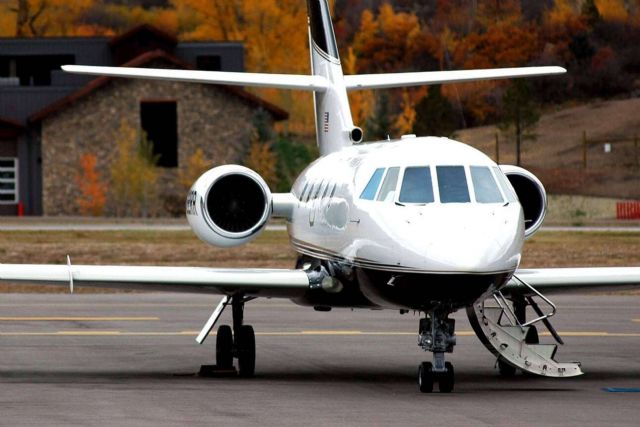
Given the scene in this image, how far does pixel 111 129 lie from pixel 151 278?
153 ft

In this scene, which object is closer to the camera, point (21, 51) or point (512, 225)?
point (512, 225)

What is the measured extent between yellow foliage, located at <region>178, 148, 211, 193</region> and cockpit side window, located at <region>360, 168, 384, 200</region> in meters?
45.1

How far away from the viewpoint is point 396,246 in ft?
49.3

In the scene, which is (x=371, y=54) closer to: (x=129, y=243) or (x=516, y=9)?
(x=516, y=9)

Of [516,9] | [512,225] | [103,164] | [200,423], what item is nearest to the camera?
[200,423]

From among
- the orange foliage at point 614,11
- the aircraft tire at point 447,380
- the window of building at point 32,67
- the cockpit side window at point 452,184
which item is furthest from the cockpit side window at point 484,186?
the orange foliage at point 614,11

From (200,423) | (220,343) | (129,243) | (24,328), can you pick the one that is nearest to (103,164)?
(129,243)

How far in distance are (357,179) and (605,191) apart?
167 feet

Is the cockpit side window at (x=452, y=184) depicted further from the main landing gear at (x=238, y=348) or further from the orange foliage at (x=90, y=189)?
the orange foliage at (x=90, y=189)

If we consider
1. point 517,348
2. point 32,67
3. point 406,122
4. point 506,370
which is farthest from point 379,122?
point 517,348

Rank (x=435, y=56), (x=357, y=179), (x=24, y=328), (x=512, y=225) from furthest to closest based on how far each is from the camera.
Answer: (x=435, y=56), (x=24, y=328), (x=357, y=179), (x=512, y=225)

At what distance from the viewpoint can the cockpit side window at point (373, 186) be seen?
1606cm

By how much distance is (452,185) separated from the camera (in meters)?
15.5

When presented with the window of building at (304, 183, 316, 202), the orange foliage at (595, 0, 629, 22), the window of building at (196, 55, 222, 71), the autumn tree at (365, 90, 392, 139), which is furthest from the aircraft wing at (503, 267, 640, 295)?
the orange foliage at (595, 0, 629, 22)
